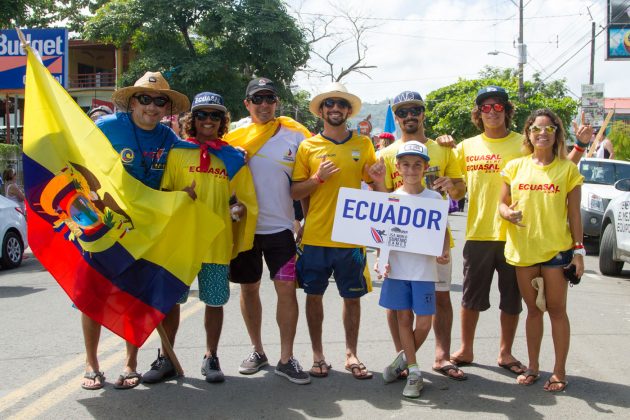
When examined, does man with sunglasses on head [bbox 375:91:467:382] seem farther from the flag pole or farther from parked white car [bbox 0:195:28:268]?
parked white car [bbox 0:195:28:268]

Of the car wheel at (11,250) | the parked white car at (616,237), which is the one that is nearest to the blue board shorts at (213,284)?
the parked white car at (616,237)

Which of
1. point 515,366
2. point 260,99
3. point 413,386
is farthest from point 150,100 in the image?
point 515,366

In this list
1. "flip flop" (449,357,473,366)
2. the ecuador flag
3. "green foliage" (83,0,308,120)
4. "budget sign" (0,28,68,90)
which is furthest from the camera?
"green foliage" (83,0,308,120)

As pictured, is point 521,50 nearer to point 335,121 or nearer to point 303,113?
point 303,113

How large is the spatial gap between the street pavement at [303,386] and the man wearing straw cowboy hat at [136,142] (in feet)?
0.55

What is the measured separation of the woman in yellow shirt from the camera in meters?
4.95

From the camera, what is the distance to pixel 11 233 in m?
12.5

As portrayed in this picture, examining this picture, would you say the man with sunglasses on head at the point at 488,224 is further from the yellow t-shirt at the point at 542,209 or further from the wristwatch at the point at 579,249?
the wristwatch at the point at 579,249

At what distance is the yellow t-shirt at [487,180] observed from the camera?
5.44 meters

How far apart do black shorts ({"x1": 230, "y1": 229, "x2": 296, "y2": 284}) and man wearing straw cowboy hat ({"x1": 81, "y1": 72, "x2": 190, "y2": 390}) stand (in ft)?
2.87

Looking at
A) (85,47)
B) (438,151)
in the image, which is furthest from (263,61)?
(438,151)

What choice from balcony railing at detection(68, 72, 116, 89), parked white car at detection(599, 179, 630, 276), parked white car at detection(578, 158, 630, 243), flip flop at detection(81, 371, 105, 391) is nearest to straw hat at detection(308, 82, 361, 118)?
flip flop at detection(81, 371, 105, 391)

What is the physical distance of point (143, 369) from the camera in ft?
18.2

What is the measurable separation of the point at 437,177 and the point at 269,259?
1.45 meters
